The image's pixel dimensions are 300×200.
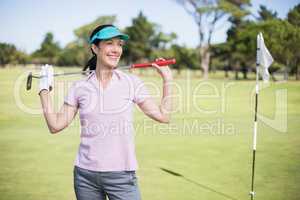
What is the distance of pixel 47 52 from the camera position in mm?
94625

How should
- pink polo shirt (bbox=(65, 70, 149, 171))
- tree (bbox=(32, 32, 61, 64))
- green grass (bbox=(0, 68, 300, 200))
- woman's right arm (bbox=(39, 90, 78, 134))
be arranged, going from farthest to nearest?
tree (bbox=(32, 32, 61, 64)) < green grass (bbox=(0, 68, 300, 200)) < woman's right arm (bbox=(39, 90, 78, 134)) < pink polo shirt (bbox=(65, 70, 149, 171))

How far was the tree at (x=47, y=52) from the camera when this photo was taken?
94.3 meters

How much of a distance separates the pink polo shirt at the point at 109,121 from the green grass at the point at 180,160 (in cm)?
252

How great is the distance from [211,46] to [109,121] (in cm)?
6028

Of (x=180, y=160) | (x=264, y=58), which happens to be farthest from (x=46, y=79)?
(x=180, y=160)

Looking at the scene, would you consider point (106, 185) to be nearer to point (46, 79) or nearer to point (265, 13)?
point (46, 79)

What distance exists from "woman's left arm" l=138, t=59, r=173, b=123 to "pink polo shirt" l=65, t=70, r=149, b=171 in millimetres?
64

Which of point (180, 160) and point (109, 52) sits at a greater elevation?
point (109, 52)

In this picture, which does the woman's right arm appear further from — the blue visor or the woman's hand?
the woman's hand

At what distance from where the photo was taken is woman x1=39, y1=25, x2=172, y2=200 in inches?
97.6

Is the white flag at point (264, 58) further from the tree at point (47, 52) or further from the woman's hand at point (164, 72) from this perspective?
the tree at point (47, 52)

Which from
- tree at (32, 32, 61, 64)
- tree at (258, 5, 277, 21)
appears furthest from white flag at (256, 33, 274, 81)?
tree at (32, 32, 61, 64)

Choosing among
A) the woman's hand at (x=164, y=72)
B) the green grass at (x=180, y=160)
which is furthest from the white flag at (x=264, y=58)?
the woman's hand at (x=164, y=72)

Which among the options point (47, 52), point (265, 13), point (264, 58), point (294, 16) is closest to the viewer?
point (264, 58)
